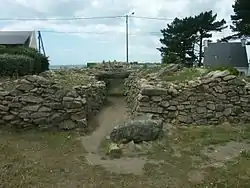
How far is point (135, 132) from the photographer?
7.84 metres

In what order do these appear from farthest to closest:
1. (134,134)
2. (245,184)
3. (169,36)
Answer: (169,36) → (134,134) → (245,184)

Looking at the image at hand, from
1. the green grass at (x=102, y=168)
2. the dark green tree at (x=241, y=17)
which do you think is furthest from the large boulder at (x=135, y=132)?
the dark green tree at (x=241, y=17)

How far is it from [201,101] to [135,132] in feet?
9.46

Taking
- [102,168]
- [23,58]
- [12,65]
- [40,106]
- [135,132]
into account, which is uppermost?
[23,58]

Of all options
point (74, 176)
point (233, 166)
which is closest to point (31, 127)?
point (74, 176)

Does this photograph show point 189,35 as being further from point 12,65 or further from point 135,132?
point 135,132

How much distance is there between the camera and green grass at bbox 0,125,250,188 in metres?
5.82

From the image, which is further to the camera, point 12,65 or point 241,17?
point 241,17

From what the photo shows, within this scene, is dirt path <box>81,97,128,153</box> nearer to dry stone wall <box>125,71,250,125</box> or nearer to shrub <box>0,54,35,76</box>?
dry stone wall <box>125,71,250,125</box>

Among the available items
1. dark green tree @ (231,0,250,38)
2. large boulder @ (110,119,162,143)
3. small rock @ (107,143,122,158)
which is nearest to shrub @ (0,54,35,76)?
large boulder @ (110,119,162,143)

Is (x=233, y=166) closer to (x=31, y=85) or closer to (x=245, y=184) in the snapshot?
(x=245, y=184)

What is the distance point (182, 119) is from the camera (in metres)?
9.88

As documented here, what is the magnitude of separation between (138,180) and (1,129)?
420cm

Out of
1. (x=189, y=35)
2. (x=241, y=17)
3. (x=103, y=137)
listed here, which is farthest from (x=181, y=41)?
(x=103, y=137)
